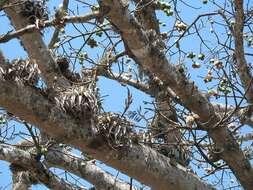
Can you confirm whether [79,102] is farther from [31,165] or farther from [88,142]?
[31,165]

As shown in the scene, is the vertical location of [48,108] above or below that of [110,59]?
below

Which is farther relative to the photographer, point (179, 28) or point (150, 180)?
point (179, 28)

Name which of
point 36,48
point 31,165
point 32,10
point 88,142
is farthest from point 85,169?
point 32,10

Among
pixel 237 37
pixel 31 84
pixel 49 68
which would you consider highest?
pixel 237 37

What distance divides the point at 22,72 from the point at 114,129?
0.71 m

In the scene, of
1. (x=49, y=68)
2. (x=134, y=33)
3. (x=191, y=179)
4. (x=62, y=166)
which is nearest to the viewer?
(x=134, y=33)

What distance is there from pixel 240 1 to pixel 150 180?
1.47m

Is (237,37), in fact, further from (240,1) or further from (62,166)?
(62,166)

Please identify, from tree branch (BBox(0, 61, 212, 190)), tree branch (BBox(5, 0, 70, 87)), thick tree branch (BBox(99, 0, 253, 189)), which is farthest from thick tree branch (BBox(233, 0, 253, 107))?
tree branch (BBox(5, 0, 70, 87))

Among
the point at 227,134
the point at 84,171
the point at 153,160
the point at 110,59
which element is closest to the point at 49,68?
the point at 110,59

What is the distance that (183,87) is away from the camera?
12.5 ft

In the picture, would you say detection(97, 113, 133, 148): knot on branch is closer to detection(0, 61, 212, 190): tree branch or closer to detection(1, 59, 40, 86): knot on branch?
detection(0, 61, 212, 190): tree branch

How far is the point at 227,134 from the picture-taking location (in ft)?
12.8

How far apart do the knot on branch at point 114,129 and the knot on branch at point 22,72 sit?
0.50m
